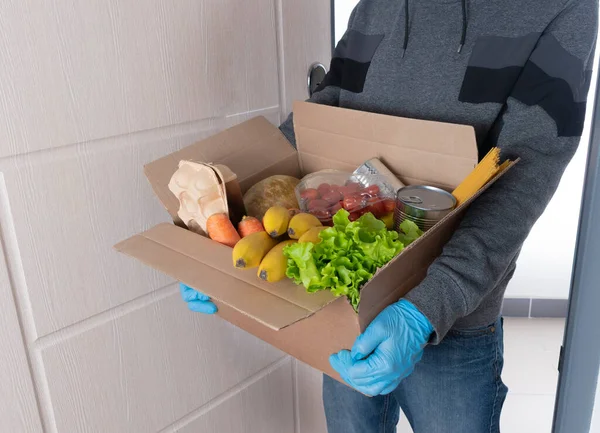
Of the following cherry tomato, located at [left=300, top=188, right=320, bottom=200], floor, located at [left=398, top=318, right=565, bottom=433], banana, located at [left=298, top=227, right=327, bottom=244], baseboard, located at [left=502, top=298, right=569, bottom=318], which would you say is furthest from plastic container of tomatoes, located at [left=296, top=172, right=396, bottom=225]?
baseboard, located at [left=502, top=298, right=569, bottom=318]

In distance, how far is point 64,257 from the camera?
3.10 ft

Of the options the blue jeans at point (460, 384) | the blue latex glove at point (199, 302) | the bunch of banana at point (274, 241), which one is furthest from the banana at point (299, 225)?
the blue jeans at point (460, 384)

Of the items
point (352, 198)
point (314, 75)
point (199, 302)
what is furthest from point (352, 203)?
point (314, 75)

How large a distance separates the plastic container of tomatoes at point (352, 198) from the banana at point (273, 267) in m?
0.16

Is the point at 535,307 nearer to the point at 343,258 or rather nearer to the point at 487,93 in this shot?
the point at 487,93

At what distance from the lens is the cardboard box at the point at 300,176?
2.26 feet

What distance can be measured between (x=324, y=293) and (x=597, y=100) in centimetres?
69

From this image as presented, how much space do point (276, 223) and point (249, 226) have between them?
0.21ft

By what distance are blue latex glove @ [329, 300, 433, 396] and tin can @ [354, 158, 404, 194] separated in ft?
0.74

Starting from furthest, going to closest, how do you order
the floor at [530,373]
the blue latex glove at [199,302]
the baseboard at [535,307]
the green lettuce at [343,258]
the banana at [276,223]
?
the baseboard at [535,307], the floor at [530,373], the blue latex glove at [199,302], the banana at [276,223], the green lettuce at [343,258]

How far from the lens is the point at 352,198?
0.85m

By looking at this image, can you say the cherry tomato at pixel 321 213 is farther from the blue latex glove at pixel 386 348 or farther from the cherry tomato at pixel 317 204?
the blue latex glove at pixel 386 348

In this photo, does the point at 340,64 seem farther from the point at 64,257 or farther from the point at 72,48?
the point at 64,257

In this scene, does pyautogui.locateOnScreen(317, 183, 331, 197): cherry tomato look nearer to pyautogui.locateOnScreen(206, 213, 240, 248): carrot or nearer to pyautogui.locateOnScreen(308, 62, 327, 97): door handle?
pyautogui.locateOnScreen(206, 213, 240, 248): carrot
